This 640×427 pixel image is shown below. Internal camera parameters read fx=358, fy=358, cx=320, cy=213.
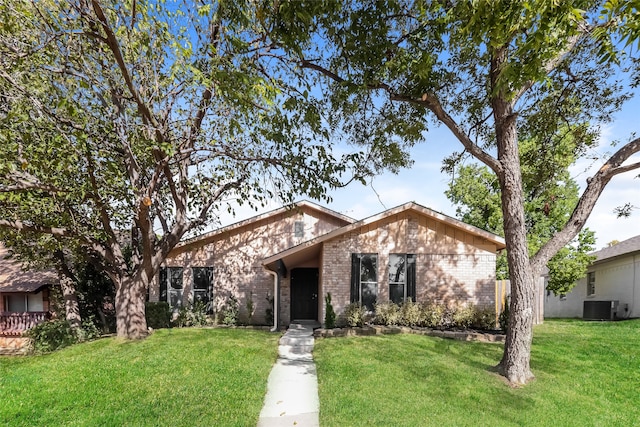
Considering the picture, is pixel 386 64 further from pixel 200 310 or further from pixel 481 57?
pixel 200 310

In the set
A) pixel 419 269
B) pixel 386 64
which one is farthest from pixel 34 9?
pixel 419 269

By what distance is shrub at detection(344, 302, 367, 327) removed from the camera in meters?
11.8

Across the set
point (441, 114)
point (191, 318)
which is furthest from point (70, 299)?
point (441, 114)

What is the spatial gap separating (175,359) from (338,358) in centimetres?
377

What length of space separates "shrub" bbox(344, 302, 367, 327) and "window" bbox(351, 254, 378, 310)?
0.30 m

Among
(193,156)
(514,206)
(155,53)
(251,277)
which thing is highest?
(155,53)

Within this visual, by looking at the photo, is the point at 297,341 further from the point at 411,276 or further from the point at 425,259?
the point at 425,259

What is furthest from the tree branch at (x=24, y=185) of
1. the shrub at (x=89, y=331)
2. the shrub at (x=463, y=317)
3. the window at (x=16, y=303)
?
the shrub at (x=463, y=317)

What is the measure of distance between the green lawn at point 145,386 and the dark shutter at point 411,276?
5245 millimetres

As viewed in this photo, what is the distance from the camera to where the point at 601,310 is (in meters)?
19.2

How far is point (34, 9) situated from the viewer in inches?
275

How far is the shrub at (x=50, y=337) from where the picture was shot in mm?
12703

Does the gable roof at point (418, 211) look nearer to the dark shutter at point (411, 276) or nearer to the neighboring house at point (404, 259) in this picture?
the neighboring house at point (404, 259)

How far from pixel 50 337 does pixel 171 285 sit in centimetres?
444
